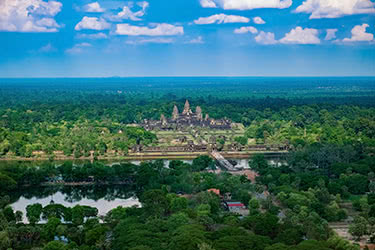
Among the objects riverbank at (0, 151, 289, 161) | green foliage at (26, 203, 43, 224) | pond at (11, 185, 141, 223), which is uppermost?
green foliage at (26, 203, 43, 224)

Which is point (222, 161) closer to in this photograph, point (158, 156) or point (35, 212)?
point (158, 156)

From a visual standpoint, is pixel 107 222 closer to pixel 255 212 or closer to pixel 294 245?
pixel 255 212

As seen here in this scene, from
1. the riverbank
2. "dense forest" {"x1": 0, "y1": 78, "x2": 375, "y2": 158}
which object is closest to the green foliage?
the riverbank

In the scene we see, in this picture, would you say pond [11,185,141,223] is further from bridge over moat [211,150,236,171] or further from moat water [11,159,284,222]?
bridge over moat [211,150,236,171]

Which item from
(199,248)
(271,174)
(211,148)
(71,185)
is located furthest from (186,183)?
(211,148)

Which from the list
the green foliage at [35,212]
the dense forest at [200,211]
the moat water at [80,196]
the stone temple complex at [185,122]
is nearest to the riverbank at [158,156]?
the dense forest at [200,211]

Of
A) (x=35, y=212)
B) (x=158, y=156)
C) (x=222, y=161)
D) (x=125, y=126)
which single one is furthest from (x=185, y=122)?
(x=35, y=212)
